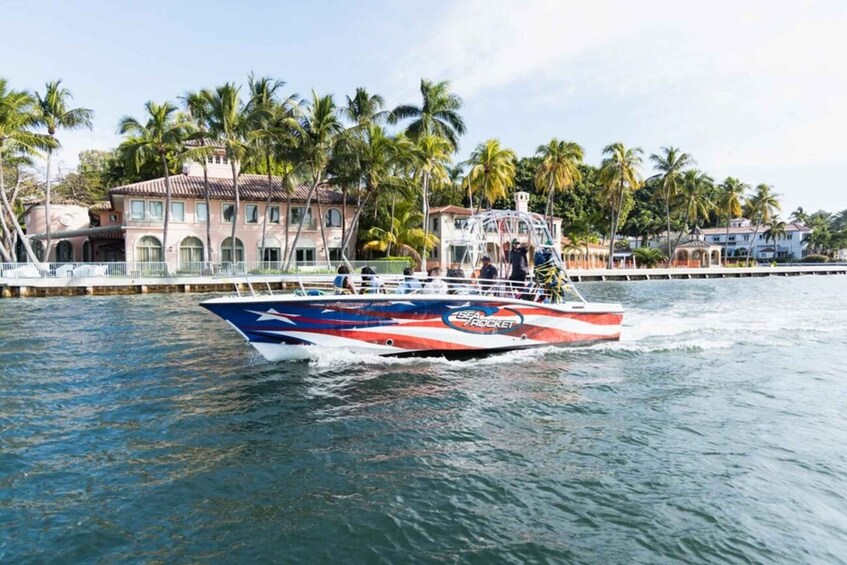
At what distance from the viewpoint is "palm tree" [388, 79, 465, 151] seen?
151ft

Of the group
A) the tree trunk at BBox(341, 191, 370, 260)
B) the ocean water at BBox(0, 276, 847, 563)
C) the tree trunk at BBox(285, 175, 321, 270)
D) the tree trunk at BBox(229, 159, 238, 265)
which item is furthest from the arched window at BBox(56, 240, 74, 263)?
the ocean water at BBox(0, 276, 847, 563)

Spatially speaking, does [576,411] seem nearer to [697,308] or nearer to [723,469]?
[723,469]

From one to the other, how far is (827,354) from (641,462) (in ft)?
36.2

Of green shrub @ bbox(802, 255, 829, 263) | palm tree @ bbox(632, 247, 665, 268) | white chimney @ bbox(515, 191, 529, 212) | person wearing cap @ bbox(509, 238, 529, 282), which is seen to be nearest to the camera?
person wearing cap @ bbox(509, 238, 529, 282)

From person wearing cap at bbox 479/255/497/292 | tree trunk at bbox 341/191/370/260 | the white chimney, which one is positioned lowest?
person wearing cap at bbox 479/255/497/292

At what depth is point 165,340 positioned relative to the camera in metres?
16.1

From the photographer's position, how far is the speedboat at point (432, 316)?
37.6ft

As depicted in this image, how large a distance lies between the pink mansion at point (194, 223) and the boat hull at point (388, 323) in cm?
2991

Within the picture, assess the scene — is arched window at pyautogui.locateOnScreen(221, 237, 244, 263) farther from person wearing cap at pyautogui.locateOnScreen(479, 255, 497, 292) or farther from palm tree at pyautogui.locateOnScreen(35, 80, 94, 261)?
person wearing cap at pyautogui.locateOnScreen(479, 255, 497, 292)

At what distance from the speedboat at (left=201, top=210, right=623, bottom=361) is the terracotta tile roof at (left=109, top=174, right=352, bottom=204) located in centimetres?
3376

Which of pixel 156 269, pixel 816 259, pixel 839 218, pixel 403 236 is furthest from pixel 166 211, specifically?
pixel 839 218

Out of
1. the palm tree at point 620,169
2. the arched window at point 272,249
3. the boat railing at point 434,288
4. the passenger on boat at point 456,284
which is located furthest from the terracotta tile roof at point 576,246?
the passenger on boat at point 456,284

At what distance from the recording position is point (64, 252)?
49625mm

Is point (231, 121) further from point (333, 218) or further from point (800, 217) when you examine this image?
point (800, 217)
